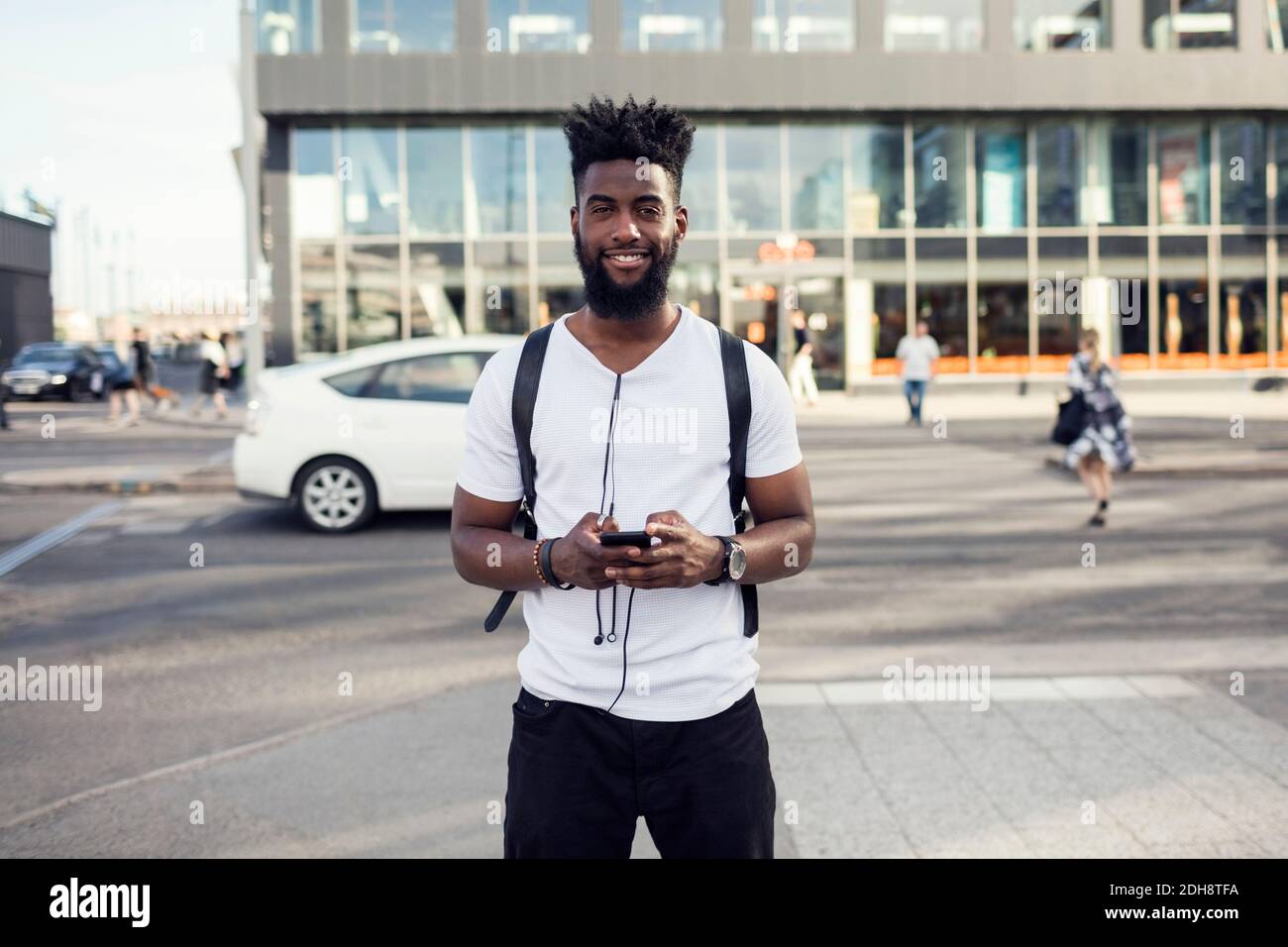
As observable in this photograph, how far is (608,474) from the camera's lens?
7.70ft

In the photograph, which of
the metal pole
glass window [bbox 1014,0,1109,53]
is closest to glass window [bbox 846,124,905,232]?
glass window [bbox 1014,0,1109,53]

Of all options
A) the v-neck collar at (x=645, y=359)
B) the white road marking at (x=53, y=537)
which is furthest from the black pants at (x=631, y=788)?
the white road marking at (x=53, y=537)

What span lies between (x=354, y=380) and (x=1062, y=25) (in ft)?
78.1

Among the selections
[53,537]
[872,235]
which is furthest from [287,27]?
[53,537]

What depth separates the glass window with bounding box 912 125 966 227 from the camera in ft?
95.0

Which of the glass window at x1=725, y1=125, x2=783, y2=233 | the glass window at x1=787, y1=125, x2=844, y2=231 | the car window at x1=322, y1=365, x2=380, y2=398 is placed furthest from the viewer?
the glass window at x1=787, y1=125, x2=844, y2=231

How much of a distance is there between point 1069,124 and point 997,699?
1050 inches

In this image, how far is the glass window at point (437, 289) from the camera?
92.5ft

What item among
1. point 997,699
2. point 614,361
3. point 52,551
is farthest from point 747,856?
point 52,551

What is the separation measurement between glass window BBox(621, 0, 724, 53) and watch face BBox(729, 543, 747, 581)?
27454 mm

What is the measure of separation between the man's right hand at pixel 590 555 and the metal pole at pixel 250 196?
15.9 meters

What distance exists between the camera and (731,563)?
2.29 metres

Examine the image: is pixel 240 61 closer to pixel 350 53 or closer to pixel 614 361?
pixel 350 53

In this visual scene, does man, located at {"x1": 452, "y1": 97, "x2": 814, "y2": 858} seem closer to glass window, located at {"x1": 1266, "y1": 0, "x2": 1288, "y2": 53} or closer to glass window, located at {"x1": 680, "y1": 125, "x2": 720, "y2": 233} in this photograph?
glass window, located at {"x1": 680, "y1": 125, "x2": 720, "y2": 233}
